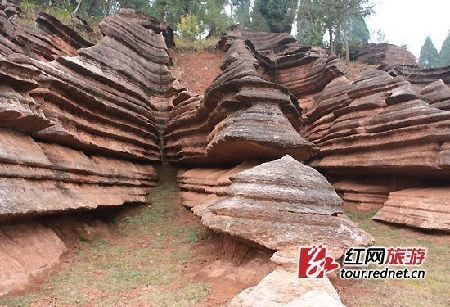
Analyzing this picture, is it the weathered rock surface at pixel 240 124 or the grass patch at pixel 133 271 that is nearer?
the grass patch at pixel 133 271

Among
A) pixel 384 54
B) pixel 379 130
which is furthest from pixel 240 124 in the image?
pixel 384 54

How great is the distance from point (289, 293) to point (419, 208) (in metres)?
7.82

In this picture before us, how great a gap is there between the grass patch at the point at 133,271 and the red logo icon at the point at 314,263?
1.68 m

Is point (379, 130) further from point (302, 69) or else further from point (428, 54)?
point (428, 54)

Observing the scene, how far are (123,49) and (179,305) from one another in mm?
13319

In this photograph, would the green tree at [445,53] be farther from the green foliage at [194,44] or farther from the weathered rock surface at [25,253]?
the weathered rock surface at [25,253]

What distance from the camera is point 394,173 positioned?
1294cm

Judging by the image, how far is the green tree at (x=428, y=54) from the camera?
64.2m

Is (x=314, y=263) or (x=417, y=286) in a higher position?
(x=314, y=263)

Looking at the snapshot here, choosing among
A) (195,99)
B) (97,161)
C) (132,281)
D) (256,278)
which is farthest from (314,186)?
(195,99)

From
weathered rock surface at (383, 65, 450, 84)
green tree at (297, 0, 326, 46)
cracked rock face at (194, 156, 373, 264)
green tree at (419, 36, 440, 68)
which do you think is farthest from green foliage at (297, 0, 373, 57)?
green tree at (419, 36, 440, 68)

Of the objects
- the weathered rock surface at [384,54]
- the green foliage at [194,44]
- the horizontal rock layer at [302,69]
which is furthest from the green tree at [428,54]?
the green foliage at [194,44]

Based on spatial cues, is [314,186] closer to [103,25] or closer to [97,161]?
[97,161]

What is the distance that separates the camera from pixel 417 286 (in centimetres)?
646
